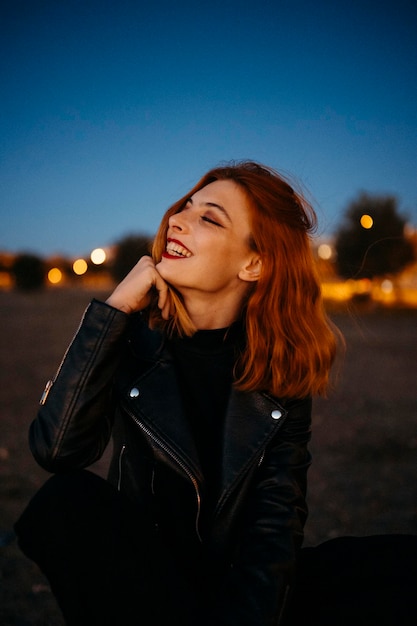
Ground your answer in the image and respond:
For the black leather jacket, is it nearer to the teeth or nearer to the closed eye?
the teeth

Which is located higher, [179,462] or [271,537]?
[179,462]

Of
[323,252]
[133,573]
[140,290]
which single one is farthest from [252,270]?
[133,573]

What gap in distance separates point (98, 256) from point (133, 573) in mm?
1763

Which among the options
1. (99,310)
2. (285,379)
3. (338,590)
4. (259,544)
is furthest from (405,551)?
(99,310)

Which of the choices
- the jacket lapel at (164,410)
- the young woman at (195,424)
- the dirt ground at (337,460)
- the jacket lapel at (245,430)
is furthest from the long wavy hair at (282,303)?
the dirt ground at (337,460)

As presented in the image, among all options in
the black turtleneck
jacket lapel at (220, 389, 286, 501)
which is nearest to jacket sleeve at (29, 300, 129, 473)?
the black turtleneck

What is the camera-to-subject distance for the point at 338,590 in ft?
5.34

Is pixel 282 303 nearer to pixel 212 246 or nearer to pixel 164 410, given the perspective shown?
pixel 212 246

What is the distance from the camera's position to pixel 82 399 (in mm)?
1938

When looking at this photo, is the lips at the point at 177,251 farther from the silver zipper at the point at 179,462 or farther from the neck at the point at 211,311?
the silver zipper at the point at 179,462

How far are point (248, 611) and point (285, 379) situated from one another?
115 centimetres

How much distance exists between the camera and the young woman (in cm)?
154

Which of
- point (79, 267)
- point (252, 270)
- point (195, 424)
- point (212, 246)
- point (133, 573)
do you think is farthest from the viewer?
point (79, 267)

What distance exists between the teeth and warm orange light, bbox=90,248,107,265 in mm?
451
